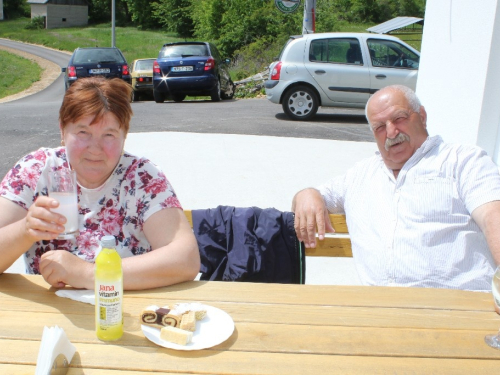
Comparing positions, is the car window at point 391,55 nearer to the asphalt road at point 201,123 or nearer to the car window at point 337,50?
the car window at point 337,50

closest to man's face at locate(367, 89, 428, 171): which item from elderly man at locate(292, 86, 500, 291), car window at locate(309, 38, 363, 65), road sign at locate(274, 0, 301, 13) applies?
elderly man at locate(292, 86, 500, 291)

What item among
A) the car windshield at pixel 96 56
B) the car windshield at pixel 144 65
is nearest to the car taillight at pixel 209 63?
the car windshield at pixel 96 56

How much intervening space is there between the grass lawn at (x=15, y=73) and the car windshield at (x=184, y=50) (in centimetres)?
1215

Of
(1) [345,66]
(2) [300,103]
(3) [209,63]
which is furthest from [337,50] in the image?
(3) [209,63]

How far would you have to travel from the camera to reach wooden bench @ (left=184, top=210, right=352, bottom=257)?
2551 mm

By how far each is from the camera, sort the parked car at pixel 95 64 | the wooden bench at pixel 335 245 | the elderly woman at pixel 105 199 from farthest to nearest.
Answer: the parked car at pixel 95 64 → the wooden bench at pixel 335 245 → the elderly woman at pixel 105 199

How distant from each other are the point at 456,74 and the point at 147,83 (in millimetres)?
11978

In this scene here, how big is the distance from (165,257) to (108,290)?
42cm

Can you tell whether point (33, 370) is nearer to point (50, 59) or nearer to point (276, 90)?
point (276, 90)

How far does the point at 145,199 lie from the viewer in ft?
6.30

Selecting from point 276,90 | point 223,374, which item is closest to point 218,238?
point 223,374

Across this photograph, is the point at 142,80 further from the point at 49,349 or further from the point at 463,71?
the point at 49,349

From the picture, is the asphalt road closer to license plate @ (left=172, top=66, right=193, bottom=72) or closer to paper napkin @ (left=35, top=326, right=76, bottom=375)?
license plate @ (left=172, top=66, right=193, bottom=72)

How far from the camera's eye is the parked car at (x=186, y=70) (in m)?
12.3
